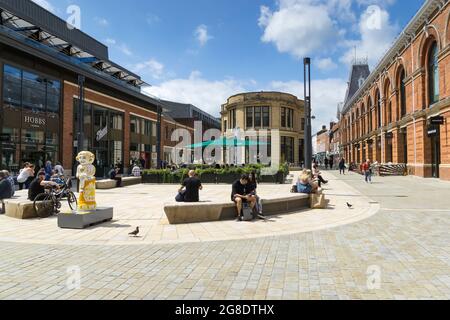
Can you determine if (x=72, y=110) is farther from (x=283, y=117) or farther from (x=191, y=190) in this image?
(x=283, y=117)

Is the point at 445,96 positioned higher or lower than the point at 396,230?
higher

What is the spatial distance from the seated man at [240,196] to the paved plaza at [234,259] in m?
0.57

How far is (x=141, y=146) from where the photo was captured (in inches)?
1699

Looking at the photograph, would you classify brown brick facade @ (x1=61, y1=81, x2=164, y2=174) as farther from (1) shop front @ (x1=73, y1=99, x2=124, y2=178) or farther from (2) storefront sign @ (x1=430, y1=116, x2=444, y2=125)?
(2) storefront sign @ (x1=430, y1=116, x2=444, y2=125)

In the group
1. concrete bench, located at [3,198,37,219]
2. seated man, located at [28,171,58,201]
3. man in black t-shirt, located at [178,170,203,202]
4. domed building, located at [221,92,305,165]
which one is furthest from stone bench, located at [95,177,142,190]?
domed building, located at [221,92,305,165]

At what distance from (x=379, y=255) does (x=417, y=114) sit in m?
25.3

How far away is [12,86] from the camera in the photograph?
23.2 metres

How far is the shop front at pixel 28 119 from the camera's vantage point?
22.6 meters

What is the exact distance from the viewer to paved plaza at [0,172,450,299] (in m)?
4.26

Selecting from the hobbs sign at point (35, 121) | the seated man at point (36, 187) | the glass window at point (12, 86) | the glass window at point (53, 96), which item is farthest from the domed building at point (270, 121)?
the seated man at point (36, 187)

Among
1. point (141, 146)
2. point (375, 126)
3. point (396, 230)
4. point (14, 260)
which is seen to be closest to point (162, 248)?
point (14, 260)

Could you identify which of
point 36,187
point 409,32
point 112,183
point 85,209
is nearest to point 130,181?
Result: point 112,183

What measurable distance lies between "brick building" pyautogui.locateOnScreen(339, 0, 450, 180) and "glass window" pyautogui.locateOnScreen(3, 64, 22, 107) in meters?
27.6
